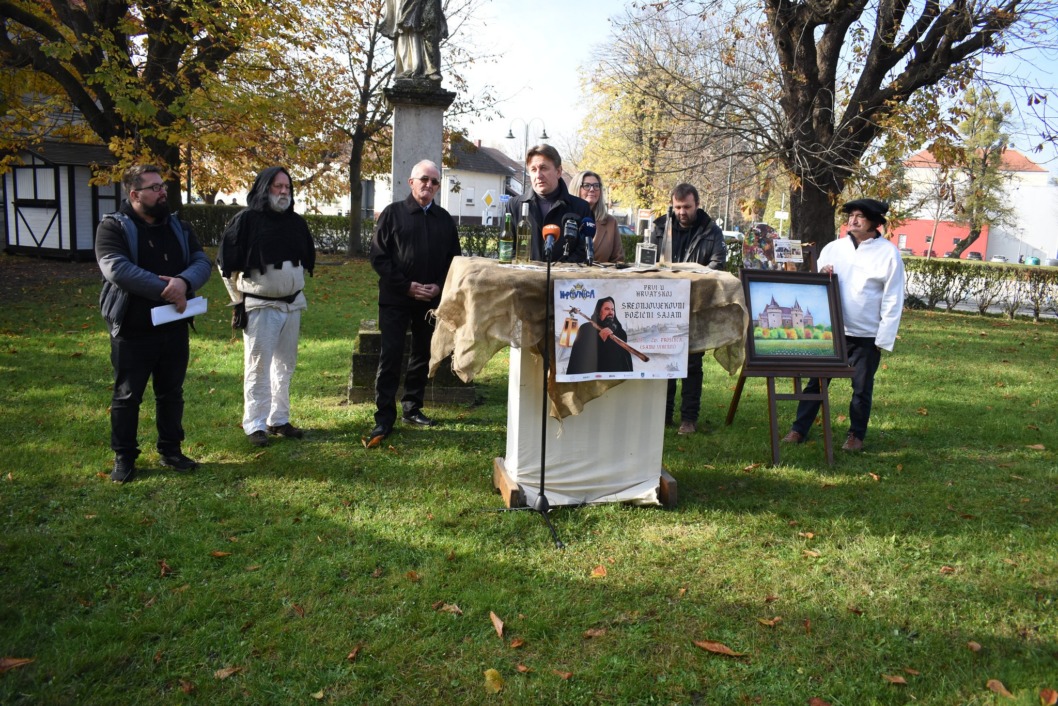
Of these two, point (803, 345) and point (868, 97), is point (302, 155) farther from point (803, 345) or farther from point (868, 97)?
point (803, 345)

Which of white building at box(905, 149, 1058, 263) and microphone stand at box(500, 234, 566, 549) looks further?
white building at box(905, 149, 1058, 263)

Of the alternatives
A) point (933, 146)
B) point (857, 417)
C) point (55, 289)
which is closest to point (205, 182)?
point (55, 289)

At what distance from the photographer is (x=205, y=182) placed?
60.9 ft

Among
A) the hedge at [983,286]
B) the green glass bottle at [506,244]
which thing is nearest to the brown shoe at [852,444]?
the green glass bottle at [506,244]

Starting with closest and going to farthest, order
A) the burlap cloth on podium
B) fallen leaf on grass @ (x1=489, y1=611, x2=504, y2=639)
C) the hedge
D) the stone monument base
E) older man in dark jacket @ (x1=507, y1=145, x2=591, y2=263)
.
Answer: fallen leaf on grass @ (x1=489, y1=611, x2=504, y2=639), the burlap cloth on podium, older man in dark jacket @ (x1=507, y1=145, x2=591, y2=263), the stone monument base, the hedge

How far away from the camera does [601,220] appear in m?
5.79

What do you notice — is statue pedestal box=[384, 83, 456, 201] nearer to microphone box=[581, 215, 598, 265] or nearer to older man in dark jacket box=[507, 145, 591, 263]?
older man in dark jacket box=[507, 145, 591, 263]

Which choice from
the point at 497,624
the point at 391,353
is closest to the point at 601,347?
the point at 497,624

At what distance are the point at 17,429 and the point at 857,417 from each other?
6.59 m

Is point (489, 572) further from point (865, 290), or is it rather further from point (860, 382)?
point (865, 290)

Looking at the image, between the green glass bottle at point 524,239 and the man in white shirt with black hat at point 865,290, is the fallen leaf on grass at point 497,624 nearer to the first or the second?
the green glass bottle at point 524,239

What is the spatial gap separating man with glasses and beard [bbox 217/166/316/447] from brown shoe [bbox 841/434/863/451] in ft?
14.4

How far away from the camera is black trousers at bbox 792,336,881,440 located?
610cm

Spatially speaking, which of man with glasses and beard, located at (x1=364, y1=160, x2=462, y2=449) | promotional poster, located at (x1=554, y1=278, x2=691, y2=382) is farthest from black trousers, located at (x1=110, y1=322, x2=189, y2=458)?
promotional poster, located at (x1=554, y1=278, x2=691, y2=382)
